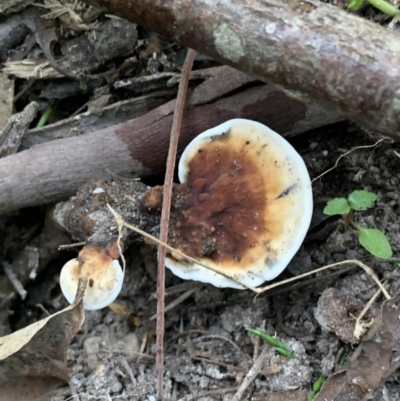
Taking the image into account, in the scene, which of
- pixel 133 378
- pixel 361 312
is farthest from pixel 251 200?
pixel 133 378

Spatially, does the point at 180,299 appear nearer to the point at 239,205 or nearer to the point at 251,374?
the point at 251,374

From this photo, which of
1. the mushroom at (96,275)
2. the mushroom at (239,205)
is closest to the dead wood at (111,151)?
the mushroom at (239,205)

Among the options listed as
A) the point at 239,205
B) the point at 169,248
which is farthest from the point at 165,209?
the point at 239,205

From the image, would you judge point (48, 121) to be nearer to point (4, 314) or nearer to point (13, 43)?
point (13, 43)

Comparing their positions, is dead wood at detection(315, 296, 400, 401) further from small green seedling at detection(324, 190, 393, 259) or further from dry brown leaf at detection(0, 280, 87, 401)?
dry brown leaf at detection(0, 280, 87, 401)

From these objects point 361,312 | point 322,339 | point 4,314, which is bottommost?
point 4,314

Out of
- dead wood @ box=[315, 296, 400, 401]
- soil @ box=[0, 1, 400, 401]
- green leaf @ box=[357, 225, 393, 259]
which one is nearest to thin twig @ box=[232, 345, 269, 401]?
soil @ box=[0, 1, 400, 401]

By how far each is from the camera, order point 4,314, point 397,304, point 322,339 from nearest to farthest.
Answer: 1. point 397,304
2. point 322,339
3. point 4,314
